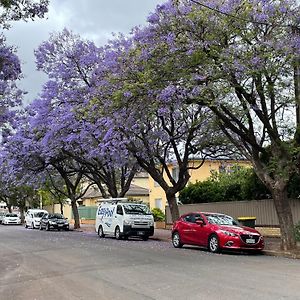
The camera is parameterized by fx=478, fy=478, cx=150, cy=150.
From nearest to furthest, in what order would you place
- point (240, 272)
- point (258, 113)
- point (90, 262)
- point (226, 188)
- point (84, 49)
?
point (240, 272)
point (90, 262)
point (258, 113)
point (84, 49)
point (226, 188)

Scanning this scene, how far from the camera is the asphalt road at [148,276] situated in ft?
30.0

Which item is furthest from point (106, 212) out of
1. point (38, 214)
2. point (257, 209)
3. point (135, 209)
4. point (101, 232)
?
point (38, 214)

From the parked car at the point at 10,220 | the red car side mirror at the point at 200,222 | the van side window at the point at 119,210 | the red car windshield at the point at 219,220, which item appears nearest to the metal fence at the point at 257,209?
the red car windshield at the point at 219,220

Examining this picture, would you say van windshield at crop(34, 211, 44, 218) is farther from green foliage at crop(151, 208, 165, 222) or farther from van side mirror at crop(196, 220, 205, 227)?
van side mirror at crop(196, 220, 205, 227)

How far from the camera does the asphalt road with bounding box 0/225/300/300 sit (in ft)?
30.0

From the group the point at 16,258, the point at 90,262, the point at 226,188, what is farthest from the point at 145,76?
the point at 226,188

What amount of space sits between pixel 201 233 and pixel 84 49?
40.6 feet

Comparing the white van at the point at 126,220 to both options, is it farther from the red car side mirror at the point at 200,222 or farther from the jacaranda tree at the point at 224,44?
the jacaranda tree at the point at 224,44

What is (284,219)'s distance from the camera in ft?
56.7

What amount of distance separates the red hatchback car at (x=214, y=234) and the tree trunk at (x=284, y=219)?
836 mm

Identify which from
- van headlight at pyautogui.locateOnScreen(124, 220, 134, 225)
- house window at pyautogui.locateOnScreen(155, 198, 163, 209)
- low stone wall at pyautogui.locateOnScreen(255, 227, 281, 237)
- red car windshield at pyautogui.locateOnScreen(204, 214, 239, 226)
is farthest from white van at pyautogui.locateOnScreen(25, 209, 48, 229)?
red car windshield at pyautogui.locateOnScreen(204, 214, 239, 226)

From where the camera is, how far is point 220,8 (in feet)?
48.6

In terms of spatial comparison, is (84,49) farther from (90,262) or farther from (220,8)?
(90,262)

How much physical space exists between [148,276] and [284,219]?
7.75 meters
